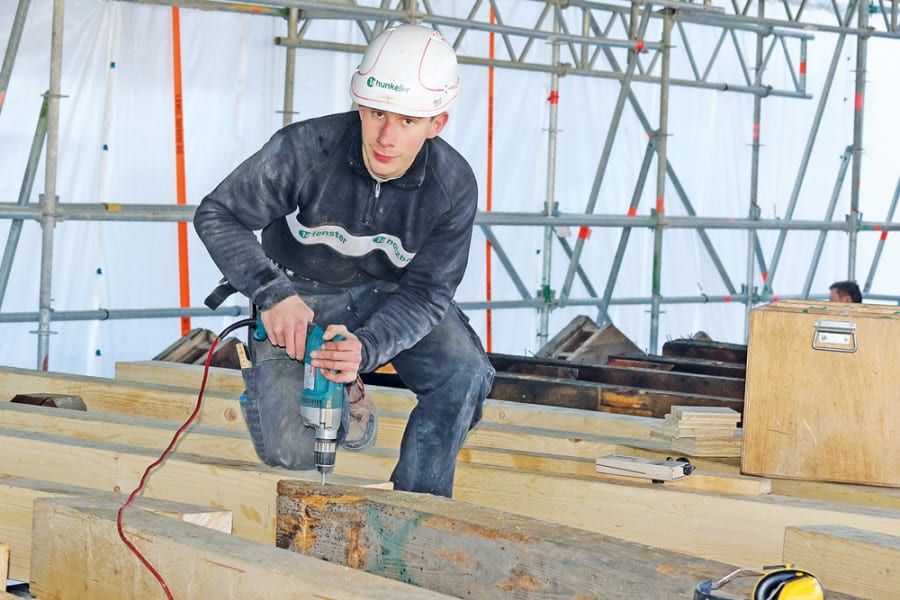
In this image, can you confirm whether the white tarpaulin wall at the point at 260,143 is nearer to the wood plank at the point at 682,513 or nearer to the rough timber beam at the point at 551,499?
the rough timber beam at the point at 551,499

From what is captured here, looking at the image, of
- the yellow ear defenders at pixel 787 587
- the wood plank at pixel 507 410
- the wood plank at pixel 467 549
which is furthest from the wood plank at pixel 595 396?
the yellow ear defenders at pixel 787 587

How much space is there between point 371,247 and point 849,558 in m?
1.59

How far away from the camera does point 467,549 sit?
2.40 metres

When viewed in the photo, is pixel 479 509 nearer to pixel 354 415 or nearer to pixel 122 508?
pixel 122 508

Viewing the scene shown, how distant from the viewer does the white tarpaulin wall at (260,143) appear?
27.0 feet

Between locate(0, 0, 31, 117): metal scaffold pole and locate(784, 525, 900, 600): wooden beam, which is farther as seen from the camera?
locate(0, 0, 31, 117): metal scaffold pole

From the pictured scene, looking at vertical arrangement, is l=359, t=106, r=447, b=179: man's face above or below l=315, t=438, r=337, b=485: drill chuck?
above

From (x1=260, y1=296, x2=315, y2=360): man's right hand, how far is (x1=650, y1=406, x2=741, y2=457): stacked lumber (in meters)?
1.25

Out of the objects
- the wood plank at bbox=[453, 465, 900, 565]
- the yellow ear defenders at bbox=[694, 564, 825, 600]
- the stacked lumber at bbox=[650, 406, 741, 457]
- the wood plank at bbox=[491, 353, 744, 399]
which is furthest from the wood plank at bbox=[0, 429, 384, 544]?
the wood plank at bbox=[491, 353, 744, 399]

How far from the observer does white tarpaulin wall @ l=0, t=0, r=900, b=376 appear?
8242 mm

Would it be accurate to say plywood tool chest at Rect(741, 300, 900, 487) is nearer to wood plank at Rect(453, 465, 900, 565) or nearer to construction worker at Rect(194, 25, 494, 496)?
wood plank at Rect(453, 465, 900, 565)

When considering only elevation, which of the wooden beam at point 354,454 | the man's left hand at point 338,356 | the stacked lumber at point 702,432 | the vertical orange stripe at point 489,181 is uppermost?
the vertical orange stripe at point 489,181

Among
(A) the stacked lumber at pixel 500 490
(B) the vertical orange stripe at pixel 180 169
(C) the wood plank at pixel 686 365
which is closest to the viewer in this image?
(A) the stacked lumber at pixel 500 490

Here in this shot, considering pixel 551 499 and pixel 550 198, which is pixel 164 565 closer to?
pixel 551 499
